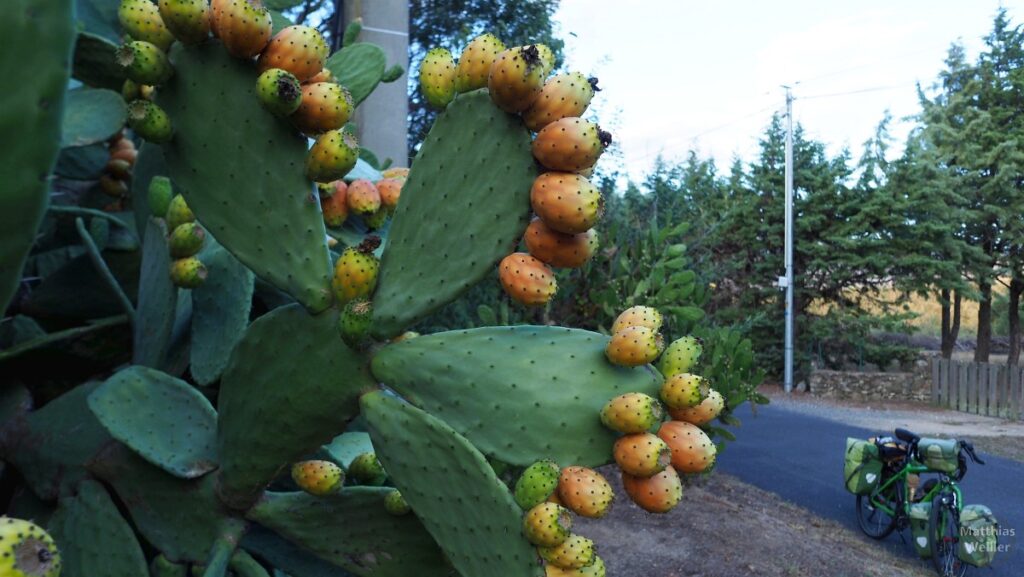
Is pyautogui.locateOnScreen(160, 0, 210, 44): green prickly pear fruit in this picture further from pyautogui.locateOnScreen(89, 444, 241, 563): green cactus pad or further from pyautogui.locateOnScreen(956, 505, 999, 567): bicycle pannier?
pyautogui.locateOnScreen(956, 505, 999, 567): bicycle pannier

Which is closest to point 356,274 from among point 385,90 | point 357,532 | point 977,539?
point 357,532

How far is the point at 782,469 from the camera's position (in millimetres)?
9625

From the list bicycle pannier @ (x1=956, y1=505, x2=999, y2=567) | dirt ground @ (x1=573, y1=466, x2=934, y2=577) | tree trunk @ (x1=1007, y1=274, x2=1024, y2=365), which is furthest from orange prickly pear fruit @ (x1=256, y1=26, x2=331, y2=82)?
tree trunk @ (x1=1007, y1=274, x2=1024, y2=365)

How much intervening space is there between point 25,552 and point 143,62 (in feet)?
2.79

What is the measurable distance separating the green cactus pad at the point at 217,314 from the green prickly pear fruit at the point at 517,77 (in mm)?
741

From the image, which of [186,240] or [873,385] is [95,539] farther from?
[873,385]

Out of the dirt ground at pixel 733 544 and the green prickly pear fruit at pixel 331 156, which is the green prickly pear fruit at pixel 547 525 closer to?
the green prickly pear fruit at pixel 331 156

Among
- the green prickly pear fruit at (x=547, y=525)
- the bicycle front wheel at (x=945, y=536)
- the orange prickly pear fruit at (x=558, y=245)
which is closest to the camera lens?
the green prickly pear fruit at (x=547, y=525)

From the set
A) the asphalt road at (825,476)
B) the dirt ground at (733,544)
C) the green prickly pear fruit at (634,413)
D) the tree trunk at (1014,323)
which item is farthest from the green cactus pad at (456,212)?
the tree trunk at (1014,323)

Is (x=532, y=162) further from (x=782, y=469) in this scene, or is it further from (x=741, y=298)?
(x=741, y=298)

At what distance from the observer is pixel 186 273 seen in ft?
5.11

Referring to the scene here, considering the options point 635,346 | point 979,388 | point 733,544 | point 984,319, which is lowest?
point 979,388

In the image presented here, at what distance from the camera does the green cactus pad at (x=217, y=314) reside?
5.46ft

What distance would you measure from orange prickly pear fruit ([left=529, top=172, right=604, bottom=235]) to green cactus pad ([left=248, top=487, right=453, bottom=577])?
0.60m
